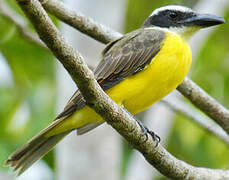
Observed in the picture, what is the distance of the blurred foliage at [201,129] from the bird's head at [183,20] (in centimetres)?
138

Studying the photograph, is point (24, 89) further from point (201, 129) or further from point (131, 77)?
point (131, 77)

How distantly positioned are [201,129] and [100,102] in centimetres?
330

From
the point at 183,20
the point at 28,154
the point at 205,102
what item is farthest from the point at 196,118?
the point at 28,154

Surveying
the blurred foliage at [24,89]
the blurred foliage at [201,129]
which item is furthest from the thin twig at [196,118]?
the blurred foliage at [24,89]

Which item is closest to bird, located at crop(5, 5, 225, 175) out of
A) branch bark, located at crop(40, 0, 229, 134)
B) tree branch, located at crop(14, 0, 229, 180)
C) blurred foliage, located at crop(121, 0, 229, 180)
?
branch bark, located at crop(40, 0, 229, 134)

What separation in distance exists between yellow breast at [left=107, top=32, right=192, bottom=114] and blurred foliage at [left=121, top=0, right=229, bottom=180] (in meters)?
1.59

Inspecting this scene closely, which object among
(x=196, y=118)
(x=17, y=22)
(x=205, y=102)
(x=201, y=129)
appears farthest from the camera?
(x=201, y=129)

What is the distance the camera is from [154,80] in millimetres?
4082

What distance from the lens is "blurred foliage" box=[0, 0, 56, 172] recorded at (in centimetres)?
588

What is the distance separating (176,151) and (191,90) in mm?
1942

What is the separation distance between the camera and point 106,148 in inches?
227

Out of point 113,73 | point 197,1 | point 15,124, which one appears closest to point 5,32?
point 15,124

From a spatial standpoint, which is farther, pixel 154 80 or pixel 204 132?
pixel 204 132

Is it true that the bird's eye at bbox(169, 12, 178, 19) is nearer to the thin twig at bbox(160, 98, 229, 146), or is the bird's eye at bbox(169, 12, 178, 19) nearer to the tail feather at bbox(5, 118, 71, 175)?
the thin twig at bbox(160, 98, 229, 146)
